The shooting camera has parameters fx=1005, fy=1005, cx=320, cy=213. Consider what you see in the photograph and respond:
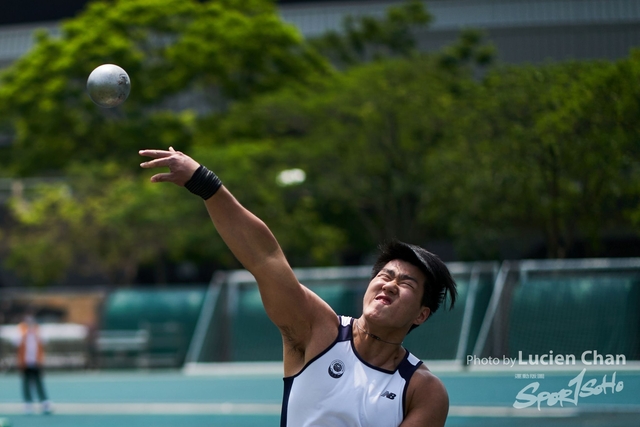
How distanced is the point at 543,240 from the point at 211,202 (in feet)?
45.7

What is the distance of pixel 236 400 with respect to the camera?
18.7m

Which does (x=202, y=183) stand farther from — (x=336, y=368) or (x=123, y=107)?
(x=123, y=107)

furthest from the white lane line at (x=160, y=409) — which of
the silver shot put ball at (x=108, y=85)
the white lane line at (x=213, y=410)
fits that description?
the silver shot put ball at (x=108, y=85)

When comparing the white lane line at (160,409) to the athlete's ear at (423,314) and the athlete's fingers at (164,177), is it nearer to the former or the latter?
the athlete's ear at (423,314)

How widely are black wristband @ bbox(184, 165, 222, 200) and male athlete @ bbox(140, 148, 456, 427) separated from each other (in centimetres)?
1

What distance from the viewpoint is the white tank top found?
425 cm

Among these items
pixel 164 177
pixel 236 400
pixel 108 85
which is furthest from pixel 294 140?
pixel 164 177

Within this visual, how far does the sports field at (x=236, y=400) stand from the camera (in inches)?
409

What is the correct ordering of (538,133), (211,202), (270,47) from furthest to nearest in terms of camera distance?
(270,47) → (538,133) → (211,202)

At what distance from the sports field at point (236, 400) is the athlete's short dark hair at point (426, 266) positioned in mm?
5763

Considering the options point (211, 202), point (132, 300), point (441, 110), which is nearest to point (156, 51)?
point (132, 300)

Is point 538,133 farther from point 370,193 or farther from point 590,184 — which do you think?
point 370,193

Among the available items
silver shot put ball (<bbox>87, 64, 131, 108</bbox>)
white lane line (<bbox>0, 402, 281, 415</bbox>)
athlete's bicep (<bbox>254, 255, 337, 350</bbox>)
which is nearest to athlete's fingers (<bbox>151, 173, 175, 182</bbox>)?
athlete's bicep (<bbox>254, 255, 337, 350</bbox>)

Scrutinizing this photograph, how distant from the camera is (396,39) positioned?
36.2m
